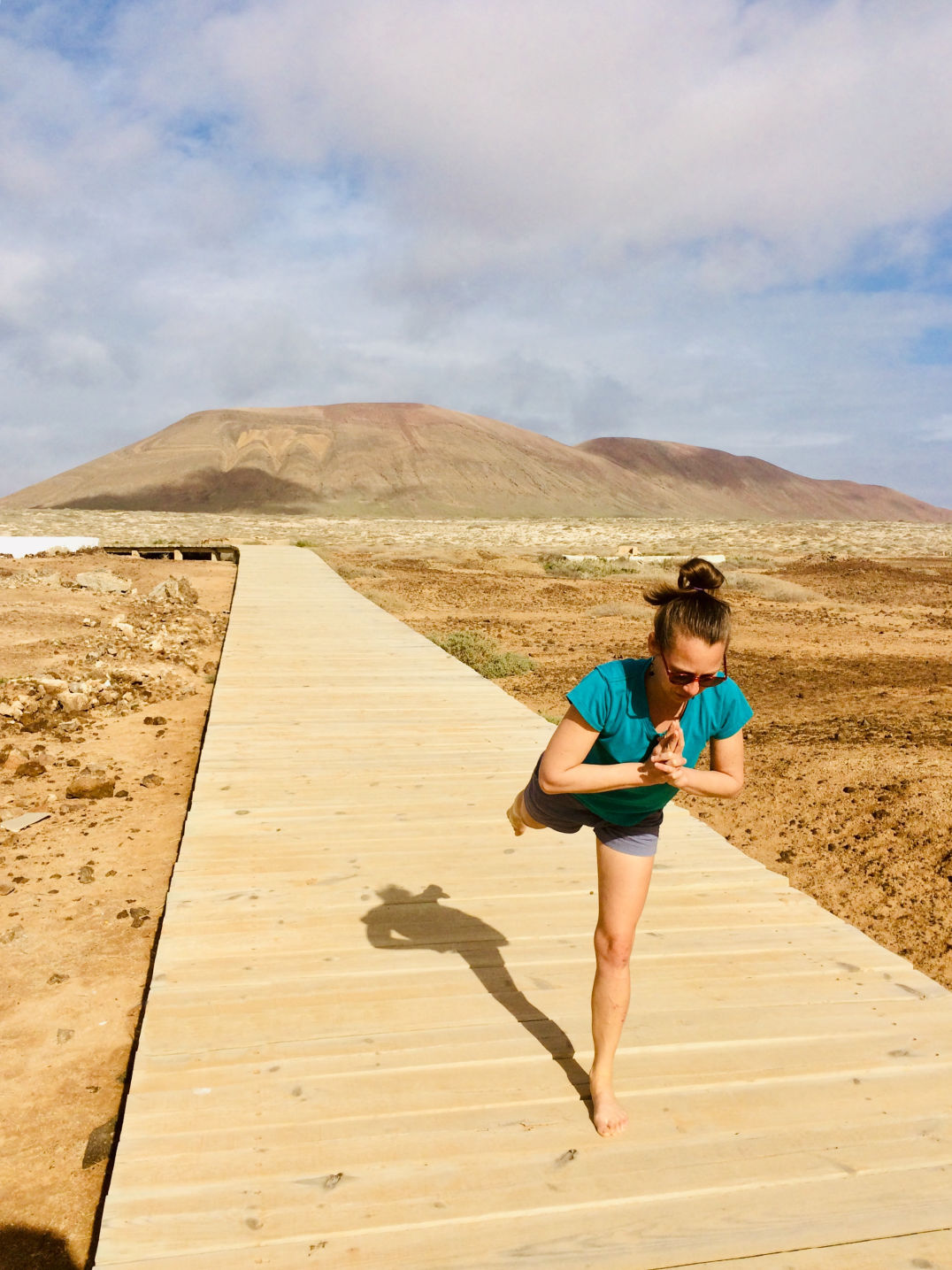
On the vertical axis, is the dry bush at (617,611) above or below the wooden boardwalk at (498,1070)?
above

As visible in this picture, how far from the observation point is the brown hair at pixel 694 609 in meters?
1.96

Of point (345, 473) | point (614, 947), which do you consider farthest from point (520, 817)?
point (345, 473)

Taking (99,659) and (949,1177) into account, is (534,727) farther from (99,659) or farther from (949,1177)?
(99,659)

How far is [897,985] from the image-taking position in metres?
2.98

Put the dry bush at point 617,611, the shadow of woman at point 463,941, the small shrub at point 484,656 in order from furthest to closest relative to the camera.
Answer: the dry bush at point 617,611
the small shrub at point 484,656
the shadow of woman at point 463,941

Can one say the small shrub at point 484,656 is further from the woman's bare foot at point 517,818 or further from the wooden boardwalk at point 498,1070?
the woman's bare foot at point 517,818

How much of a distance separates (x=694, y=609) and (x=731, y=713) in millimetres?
357

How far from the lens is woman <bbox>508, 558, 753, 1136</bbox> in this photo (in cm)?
199

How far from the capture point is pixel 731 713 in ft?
7.14

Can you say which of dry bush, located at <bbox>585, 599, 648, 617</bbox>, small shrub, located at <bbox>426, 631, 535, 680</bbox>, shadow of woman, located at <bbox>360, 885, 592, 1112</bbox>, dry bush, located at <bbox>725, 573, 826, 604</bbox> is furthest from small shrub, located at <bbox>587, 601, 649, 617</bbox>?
shadow of woman, located at <bbox>360, 885, 592, 1112</bbox>

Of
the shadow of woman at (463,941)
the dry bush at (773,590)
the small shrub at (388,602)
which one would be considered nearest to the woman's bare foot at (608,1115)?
the shadow of woman at (463,941)

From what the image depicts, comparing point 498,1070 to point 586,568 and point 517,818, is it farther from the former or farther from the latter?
point 586,568

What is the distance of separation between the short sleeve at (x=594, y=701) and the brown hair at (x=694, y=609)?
182 millimetres

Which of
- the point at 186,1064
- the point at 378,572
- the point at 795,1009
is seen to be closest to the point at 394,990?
the point at 186,1064
